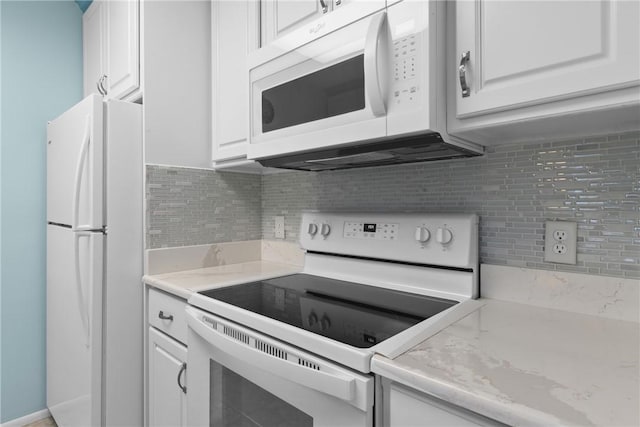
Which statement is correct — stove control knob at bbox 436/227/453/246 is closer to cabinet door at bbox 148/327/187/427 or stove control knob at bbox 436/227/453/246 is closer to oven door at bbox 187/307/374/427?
oven door at bbox 187/307/374/427

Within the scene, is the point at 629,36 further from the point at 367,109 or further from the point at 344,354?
the point at 344,354

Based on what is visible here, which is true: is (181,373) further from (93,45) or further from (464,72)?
(93,45)

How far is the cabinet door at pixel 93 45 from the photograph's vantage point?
1.97 metres

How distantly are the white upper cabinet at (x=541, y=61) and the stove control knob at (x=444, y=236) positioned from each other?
356mm

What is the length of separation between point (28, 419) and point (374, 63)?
2696 mm

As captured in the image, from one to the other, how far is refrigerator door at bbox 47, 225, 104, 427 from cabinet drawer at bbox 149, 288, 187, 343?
22cm

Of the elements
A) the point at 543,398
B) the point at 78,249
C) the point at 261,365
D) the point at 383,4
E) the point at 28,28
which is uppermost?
the point at 28,28

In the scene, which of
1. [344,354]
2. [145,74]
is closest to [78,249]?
[145,74]

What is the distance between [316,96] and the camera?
1166mm

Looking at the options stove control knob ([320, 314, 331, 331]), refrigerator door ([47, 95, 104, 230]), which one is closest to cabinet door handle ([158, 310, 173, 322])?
refrigerator door ([47, 95, 104, 230])

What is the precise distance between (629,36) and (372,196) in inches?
36.5

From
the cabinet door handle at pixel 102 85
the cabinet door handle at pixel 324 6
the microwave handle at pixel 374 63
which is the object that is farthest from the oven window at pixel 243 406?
the cabinet door handle at pixel 102 85

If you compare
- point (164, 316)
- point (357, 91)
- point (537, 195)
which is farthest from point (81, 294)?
point (537, 195)

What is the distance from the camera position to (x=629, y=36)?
689 millimetres
